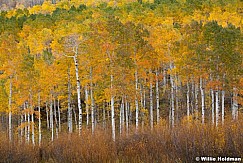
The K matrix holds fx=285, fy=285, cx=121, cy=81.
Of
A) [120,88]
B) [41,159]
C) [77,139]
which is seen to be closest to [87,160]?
[77,139]

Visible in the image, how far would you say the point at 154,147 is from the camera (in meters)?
7.27

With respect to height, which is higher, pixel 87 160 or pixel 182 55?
pixel 182 55

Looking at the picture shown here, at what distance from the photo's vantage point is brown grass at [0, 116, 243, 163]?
21.3ft

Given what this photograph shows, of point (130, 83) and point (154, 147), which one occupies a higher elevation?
point (130, 83)

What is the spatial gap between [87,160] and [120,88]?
11597 mm

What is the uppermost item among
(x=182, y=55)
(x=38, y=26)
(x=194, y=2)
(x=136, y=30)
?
(x=194, y=2)

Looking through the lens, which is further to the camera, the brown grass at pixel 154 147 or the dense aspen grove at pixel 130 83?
the dense aspen grove at pixel 130 83

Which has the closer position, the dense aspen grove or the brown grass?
the brown grass

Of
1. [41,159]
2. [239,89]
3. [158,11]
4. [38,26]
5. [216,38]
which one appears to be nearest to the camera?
[41,159]

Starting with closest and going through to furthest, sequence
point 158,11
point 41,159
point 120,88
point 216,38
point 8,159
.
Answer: point 8,159 < point 41,159 < point 120,88 < point 216,38 < point 158,11

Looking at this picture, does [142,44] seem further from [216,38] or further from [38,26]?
[38,26]

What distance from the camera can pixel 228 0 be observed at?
51.9 metres

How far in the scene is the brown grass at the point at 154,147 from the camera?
256 inches

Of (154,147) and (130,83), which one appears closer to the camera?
(154,147)
